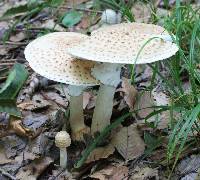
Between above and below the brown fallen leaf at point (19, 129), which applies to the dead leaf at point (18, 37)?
above

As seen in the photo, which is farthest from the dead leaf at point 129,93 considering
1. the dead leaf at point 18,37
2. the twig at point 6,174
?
the dead leaf at point 18,37

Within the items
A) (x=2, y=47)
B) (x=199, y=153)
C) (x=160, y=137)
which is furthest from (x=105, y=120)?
(x=2, y=47)

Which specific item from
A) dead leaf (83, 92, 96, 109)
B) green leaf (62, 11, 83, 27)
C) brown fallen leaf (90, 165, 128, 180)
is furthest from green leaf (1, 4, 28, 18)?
brown fallen leaf (90, 165, 128, 180)

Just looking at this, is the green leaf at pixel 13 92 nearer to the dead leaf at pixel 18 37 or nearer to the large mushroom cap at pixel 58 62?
the large mushroom cap at pixel 58 62

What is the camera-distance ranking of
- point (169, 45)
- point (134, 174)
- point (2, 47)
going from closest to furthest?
point (169, 45) → point (134, 174) → point (2, 47)

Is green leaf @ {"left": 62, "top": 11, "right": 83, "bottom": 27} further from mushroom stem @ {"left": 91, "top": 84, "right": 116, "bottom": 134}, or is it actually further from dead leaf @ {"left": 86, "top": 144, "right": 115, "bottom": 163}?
dead leaf @ {"left": 86, "top": 144, "right": 115, "bottom": 163}

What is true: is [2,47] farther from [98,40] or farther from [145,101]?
[98,40]

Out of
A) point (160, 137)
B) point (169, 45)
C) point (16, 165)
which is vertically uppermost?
point (169, 45)

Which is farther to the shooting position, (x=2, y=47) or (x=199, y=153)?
(x=2, y=47)
